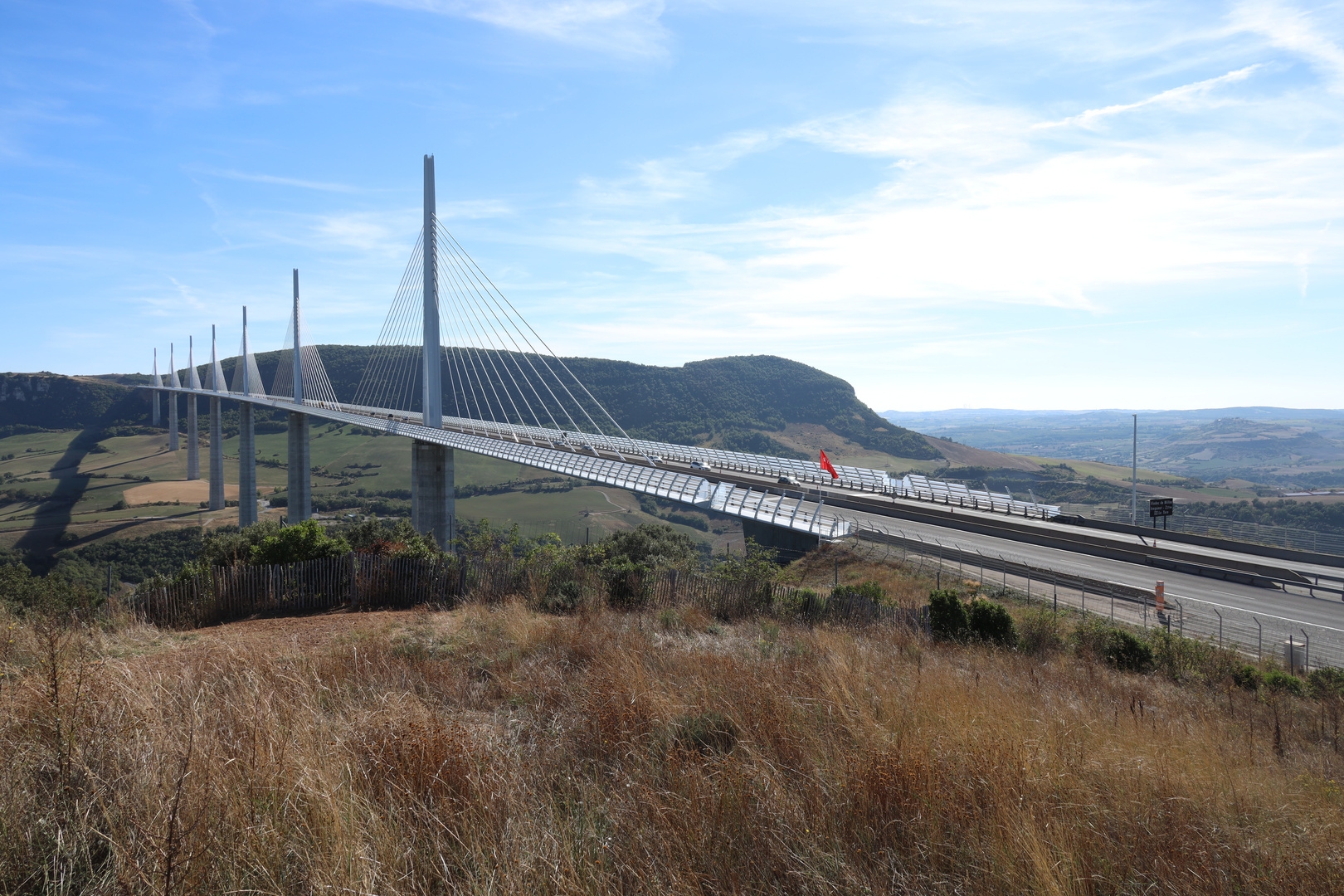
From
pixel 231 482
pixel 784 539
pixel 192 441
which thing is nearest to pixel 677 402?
pixel 231 482

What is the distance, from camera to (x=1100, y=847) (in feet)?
11.9

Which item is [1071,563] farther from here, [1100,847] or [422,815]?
[422,815]

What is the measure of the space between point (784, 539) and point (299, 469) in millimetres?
60384

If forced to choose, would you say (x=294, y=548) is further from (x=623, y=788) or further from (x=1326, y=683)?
(x=1326, y=683)

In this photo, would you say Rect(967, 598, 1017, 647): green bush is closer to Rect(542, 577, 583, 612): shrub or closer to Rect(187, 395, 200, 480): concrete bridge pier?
Rect(542, 577, 583, 612): shrub

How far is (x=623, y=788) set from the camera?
13.4 ft

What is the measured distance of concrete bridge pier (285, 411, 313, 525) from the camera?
68.3 meters

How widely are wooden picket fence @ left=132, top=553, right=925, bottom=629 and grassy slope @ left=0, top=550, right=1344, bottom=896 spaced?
249 inches

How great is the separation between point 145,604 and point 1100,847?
50.1 feet

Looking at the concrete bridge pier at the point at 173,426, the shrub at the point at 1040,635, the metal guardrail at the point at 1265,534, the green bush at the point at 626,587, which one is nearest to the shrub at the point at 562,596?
the green bush at the point at 626,587

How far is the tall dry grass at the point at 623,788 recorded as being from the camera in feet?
10.4

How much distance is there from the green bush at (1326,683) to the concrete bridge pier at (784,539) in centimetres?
1400

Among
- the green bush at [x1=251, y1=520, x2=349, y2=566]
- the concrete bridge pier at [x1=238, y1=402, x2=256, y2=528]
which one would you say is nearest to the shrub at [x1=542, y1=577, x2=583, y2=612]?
the green bush at [x1=251, y1=520, x2=349, y2=566]

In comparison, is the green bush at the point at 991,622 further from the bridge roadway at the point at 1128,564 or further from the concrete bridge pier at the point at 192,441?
the concrete bridge pier at the point at 192,441
